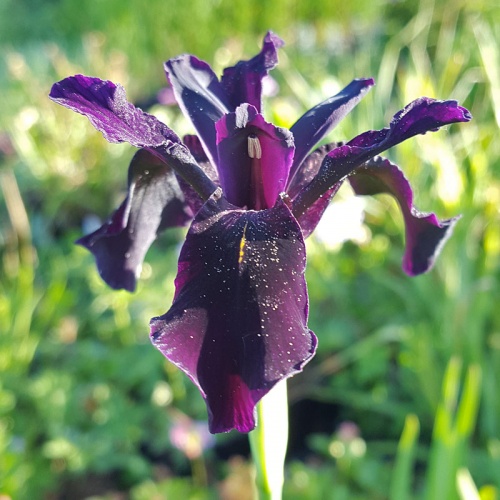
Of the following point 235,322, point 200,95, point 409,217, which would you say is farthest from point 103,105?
point 409,217

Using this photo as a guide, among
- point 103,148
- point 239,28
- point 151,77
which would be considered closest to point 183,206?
point 103,148

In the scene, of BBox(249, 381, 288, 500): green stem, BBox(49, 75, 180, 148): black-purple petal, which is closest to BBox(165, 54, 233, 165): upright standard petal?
BBox(49, 75, 180, 148): black-purple petal

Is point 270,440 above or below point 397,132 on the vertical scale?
below

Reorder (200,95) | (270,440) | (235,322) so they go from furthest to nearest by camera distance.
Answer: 1. (200,95)
2. (270,440)
3. (235,322)

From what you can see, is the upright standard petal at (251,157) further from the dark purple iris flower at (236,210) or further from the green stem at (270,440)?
the green stem at (270,440)

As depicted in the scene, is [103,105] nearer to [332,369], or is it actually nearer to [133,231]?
[133,231]

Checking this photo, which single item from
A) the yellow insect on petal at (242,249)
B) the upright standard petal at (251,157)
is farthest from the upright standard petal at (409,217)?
the yellow insect on petal at (242,249)
